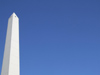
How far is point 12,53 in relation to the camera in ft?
50.8

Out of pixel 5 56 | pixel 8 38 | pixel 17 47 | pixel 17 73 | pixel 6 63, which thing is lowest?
pixel 17 73

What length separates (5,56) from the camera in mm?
15789

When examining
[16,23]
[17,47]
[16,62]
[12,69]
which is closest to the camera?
[12,69]

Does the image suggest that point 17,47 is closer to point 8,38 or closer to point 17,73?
point 8,38

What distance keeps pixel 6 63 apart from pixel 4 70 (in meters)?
0.66

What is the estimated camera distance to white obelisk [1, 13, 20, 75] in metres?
14.5

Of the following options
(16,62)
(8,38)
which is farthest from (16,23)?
(16,62)

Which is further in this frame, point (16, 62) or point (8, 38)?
point (8, 38)

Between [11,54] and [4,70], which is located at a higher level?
[11,54]

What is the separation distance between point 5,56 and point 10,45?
1175mm

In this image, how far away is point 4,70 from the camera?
48.3 ft

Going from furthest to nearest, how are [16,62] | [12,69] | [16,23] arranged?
[16,23] < [16,62] < [12,69]

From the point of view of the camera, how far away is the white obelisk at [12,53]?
14.5m

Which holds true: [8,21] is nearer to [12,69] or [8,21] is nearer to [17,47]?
[17,47]
